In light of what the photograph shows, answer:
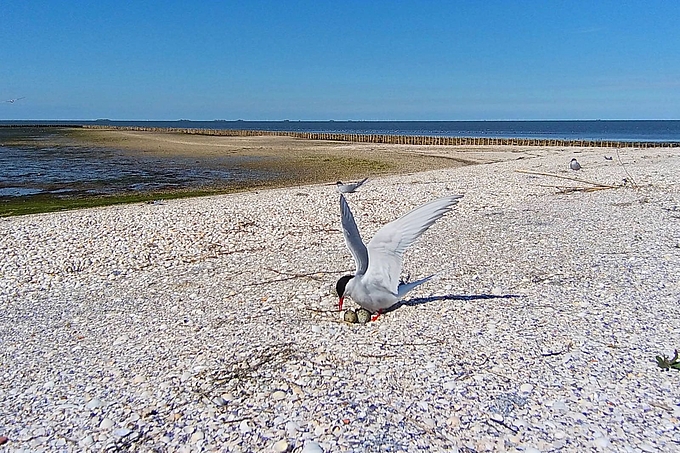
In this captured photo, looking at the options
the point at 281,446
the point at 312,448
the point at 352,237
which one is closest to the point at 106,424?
the point at 281,446

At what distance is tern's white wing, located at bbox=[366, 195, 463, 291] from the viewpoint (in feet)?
18.0

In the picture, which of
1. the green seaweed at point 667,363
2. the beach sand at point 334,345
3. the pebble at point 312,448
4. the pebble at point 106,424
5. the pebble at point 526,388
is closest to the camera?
the pebble at point 312,448

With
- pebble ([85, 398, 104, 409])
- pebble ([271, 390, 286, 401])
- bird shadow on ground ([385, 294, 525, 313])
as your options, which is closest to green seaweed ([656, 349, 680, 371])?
bird shadow on ground ([385, 294, 525, 313])

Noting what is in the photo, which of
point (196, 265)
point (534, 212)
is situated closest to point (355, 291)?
point (196, 265)

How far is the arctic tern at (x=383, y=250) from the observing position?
17.9 feet

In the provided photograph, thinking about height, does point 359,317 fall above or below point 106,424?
above

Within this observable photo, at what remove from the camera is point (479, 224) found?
448 inches

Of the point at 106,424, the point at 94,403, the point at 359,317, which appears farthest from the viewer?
the point at 359,317

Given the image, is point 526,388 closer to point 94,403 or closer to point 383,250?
point 383,250

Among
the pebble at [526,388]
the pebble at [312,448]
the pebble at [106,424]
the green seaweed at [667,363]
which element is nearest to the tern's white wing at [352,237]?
the pebble at [526,388]

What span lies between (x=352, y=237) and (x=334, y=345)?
1.01 metres

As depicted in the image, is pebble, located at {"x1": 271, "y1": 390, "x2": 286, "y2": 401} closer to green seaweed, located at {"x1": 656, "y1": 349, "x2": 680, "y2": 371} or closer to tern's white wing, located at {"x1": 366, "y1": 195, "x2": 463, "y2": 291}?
tern's white wing, located at {"x1": 366, "y1": 195, "x2": 463, "y2": 291}

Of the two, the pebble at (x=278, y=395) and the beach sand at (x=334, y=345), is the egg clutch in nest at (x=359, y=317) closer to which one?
the beach sand at (x=334, y=345)

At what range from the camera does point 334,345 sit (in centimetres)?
531
